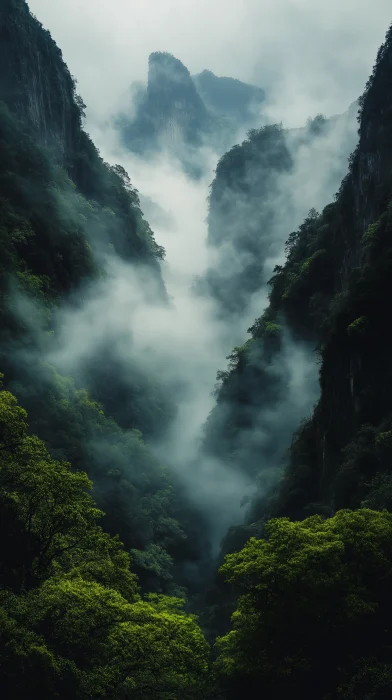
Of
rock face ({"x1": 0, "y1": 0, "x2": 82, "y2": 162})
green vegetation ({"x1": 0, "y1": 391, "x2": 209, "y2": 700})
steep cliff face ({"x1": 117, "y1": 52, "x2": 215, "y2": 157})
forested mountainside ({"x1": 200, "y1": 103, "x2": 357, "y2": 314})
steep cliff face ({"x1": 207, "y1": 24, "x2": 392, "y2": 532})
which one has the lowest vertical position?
green vegetation ({"x1": 0, "y1": 391, "x2": 209, "y2": 700})

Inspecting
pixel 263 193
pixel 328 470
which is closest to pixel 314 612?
pixel 328 470

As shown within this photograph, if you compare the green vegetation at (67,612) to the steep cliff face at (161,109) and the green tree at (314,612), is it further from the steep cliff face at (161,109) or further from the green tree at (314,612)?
the steep cliff face at (161,109)

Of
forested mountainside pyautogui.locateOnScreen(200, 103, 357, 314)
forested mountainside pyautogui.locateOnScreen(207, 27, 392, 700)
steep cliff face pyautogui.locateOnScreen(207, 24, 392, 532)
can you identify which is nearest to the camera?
forested mountainside pyautogui.locateOnScreen(207, 27, 392, 700)

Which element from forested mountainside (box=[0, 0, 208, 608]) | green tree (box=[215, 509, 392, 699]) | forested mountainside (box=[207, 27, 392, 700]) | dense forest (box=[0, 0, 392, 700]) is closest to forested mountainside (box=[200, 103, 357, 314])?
dense forest (box=[0, 0, 392, 700])

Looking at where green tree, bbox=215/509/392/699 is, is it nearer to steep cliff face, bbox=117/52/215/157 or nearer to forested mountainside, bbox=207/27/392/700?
forested mountainside, bbox=207/27/392/700

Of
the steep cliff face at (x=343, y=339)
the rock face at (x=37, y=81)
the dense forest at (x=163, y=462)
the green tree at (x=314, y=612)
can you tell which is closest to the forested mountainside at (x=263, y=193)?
the dense forest at (x=163, y=462)

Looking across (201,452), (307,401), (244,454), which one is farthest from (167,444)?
(307,401)

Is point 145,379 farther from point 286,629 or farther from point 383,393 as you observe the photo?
point 286,629
